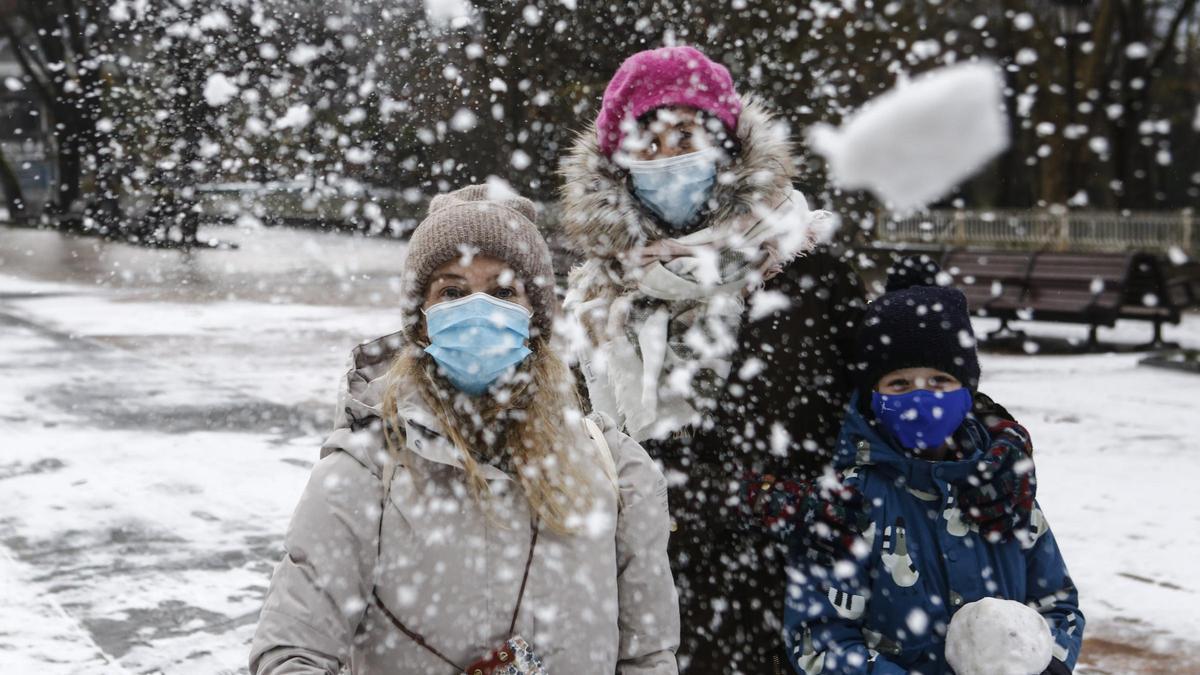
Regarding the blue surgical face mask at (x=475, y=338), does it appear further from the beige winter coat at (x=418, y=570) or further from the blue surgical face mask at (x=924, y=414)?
the blue surgical face mask at (x=924, y=414)

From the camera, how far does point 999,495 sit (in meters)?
2.26

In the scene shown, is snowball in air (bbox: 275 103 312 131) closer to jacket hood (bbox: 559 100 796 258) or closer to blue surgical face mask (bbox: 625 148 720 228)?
jacket hood (bbox: 559 100 796 258)

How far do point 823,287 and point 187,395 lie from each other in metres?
7.37

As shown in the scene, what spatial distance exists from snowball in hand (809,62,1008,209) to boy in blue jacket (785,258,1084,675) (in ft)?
20.3

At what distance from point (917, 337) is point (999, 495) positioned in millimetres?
342

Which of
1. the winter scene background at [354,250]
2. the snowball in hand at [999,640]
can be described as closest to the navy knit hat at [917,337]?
the snowball in hand at [999,640]

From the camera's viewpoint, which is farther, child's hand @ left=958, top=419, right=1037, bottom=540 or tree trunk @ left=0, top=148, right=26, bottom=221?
tree trunk @ left=0, top=148, right=26, bottom=221

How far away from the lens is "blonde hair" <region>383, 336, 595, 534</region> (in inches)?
74.7

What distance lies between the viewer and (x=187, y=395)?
8.91m

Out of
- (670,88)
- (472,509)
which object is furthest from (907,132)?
(472,509)

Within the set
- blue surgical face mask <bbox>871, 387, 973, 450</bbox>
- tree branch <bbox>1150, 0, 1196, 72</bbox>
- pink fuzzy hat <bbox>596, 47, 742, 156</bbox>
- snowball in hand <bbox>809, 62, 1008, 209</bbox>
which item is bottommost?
blue surgical face mask <bbox>871, 387, 973, 450</bbox>

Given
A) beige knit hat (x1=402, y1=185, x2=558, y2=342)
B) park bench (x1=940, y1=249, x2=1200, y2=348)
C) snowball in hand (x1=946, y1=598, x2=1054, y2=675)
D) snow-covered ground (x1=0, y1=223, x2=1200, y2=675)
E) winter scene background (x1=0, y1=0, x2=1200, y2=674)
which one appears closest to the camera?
beige knit hat (x1=402, y1=185, x2=558, y2=342)

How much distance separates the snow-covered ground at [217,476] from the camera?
425cm


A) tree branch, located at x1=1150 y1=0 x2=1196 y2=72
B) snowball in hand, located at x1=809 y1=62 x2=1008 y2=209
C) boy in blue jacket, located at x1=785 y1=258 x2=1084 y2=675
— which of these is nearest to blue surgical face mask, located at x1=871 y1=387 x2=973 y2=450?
boy in blue jacket, located at x1=785 y1=258 x2=1084 y2=675
